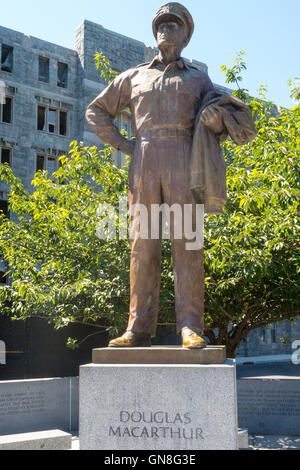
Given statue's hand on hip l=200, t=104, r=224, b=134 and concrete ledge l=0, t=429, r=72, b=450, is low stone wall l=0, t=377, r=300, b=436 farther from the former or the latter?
statue's hand on hip l=200, t=104, r=224, b=134

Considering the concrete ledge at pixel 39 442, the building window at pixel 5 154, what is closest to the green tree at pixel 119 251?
the concrete ledge at pixel 39 442

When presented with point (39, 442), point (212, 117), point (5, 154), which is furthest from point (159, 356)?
point (5, 154)

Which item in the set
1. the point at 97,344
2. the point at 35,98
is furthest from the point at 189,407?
the point at 35,98

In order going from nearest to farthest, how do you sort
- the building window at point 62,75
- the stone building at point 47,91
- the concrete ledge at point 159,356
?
the concrete ledge at point 159,356 → the stone building at point 47,91 → the building window at point 62,75

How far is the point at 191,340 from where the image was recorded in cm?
434

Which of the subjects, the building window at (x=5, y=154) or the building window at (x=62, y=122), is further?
A: the building window at (x=62, y=122)

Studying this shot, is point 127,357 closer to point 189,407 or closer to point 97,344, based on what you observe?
point 189,407

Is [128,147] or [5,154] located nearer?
[128,147]

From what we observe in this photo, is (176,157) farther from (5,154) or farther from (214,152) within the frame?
(5,154)

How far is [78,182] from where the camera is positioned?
36.7 feet

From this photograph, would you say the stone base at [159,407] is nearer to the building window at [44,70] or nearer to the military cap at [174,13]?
the military cap at [174,13]

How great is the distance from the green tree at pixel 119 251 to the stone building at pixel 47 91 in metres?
14.0

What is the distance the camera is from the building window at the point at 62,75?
90.3ft

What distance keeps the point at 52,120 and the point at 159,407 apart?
24683 mm
